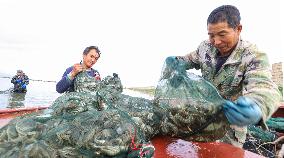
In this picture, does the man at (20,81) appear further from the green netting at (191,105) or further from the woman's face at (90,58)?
the green netting at (191,105)

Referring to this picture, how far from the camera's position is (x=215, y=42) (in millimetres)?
2576

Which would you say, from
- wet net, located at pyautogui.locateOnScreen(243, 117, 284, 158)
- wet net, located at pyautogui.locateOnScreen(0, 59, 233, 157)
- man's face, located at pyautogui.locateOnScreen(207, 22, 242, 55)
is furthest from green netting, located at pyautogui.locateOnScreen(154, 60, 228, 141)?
wet net, located at pyautogui.locateOnScreen(243, 117, 284, 158)

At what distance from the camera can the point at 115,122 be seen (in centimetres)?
155

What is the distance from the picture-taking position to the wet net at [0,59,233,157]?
147 cm

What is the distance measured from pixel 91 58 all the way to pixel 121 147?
357 cm

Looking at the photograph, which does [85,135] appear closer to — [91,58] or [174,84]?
[174,84]

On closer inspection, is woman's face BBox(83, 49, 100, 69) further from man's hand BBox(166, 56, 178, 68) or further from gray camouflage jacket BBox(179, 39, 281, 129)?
man's hand BBox(166, 56, 178, 68)

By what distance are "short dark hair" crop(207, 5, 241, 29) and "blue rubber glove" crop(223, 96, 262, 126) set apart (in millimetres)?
928

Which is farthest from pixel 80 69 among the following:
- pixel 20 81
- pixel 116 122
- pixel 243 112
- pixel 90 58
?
pixel 20 81

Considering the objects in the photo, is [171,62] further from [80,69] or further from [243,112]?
[80,69]

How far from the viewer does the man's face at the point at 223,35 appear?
246 centimetres

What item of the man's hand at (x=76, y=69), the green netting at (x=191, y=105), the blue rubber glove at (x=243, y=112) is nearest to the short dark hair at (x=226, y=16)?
the green netting at (x=191, y=105)

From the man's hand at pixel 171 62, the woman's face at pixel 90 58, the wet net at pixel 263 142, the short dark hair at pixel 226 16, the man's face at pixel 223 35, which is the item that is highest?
the short dark hair at pixel 226 16

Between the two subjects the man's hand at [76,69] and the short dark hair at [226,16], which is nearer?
the short dark hair at [226,16]
